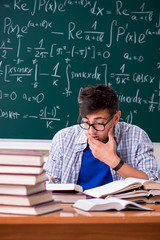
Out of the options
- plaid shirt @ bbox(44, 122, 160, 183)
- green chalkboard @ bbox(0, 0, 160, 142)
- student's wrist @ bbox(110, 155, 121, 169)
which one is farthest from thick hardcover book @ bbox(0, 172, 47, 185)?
green chalkboard @ bbox(0, 0, 160, 142)

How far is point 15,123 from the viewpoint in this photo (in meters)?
3.17

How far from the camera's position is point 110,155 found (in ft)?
6.84

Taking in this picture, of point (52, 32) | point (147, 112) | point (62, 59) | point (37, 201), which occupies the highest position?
point (52, 32)

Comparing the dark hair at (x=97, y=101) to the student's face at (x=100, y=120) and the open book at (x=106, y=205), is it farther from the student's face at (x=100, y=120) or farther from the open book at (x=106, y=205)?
the open book at (x=106, y=205)

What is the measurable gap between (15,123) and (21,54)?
2.00 feet

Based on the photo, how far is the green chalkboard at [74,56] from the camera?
3.20 metres

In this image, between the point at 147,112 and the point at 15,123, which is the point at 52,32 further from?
the point at 147,112

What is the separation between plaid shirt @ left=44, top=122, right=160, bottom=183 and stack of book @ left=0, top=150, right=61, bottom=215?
113 cm

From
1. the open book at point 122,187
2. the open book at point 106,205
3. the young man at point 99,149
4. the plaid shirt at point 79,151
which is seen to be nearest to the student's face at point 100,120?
the young man at point 99,149

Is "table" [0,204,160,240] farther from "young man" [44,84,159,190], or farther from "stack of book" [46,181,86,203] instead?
"young man" [44,84,159,190]
